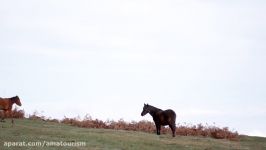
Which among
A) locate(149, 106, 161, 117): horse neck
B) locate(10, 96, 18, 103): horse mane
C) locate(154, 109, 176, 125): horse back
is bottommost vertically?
locate(154, 109, 176, 125): horse back

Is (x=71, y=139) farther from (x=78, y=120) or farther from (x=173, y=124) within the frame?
(x=78, y=120)

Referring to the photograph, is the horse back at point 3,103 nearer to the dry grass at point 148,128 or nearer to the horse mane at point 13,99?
the horse mane at point 13,99

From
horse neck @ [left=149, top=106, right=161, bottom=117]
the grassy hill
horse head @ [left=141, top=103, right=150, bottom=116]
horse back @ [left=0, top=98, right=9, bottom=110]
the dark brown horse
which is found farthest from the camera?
horse head @ [left=141, top=103, right=150, bottom=116]

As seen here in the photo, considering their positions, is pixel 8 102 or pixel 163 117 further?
pixel 163 117

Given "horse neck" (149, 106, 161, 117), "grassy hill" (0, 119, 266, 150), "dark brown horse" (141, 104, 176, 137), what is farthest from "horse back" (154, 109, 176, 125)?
"grassy hill" (0, 119, 266, 150)

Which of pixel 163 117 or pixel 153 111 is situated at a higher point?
pixel 153 111

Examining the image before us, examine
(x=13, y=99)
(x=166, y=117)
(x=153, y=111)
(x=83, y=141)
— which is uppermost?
(x=13, y=99)

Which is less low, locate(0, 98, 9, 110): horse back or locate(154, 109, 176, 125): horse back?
locate(0, 98, 9, 110): horse back

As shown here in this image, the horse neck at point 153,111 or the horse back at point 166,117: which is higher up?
the horse neck at point 153,111

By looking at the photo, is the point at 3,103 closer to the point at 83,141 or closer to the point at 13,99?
the point at 13,99

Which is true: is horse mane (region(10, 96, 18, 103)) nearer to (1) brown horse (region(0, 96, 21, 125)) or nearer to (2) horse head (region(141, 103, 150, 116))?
(1) brown horse (region(0, 96, 21, 125))

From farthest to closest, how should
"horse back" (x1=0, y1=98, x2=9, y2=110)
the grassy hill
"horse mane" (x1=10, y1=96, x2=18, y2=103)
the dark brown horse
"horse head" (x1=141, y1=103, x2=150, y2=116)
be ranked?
"horse head" (x1=141, y1=103, x2=150, y2=116)
the dark brown horse
"horse mane" (x1=10, y1=96, x2=18, y2=103)
"horse back" (x1=0, y1=98, x2=9, y2=110)
the grassy hill

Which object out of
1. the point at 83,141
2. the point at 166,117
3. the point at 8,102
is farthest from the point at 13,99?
the point at 166,117

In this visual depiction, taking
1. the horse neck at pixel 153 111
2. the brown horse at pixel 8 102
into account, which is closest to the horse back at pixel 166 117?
the horse neck at pixel 153 111
